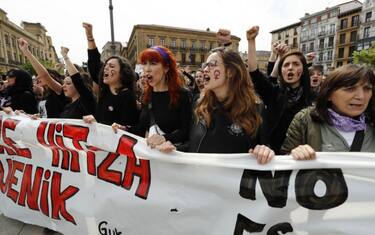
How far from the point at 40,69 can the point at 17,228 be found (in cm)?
189

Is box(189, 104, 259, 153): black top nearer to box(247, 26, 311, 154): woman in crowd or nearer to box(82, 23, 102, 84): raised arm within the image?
box(247, 26, 311, 154): woman in crowd

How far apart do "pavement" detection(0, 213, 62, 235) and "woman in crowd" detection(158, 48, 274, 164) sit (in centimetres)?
177

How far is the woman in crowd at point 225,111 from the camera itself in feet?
5.56

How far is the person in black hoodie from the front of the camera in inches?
134

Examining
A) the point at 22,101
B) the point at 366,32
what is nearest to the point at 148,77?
the point at 22,101

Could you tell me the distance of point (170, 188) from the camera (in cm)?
165

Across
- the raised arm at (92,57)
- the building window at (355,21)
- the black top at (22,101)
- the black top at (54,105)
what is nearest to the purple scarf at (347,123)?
the raised arm at (92,57)

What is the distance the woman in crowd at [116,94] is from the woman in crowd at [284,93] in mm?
1306

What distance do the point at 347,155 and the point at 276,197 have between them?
0.45m

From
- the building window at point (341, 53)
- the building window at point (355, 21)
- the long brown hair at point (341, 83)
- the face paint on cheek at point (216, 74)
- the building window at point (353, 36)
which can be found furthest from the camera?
the building window at point (341, 53)

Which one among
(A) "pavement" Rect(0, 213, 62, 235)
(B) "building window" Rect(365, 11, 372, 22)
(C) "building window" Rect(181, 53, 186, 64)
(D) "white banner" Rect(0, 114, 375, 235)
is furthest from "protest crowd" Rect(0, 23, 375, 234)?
(C) "building window" Rect(181, 53, 186, 64)

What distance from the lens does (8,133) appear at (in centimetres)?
252

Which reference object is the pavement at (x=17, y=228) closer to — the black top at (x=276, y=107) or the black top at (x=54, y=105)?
the black top at (x=54, y=105)

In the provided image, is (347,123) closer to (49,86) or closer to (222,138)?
(222,138)
